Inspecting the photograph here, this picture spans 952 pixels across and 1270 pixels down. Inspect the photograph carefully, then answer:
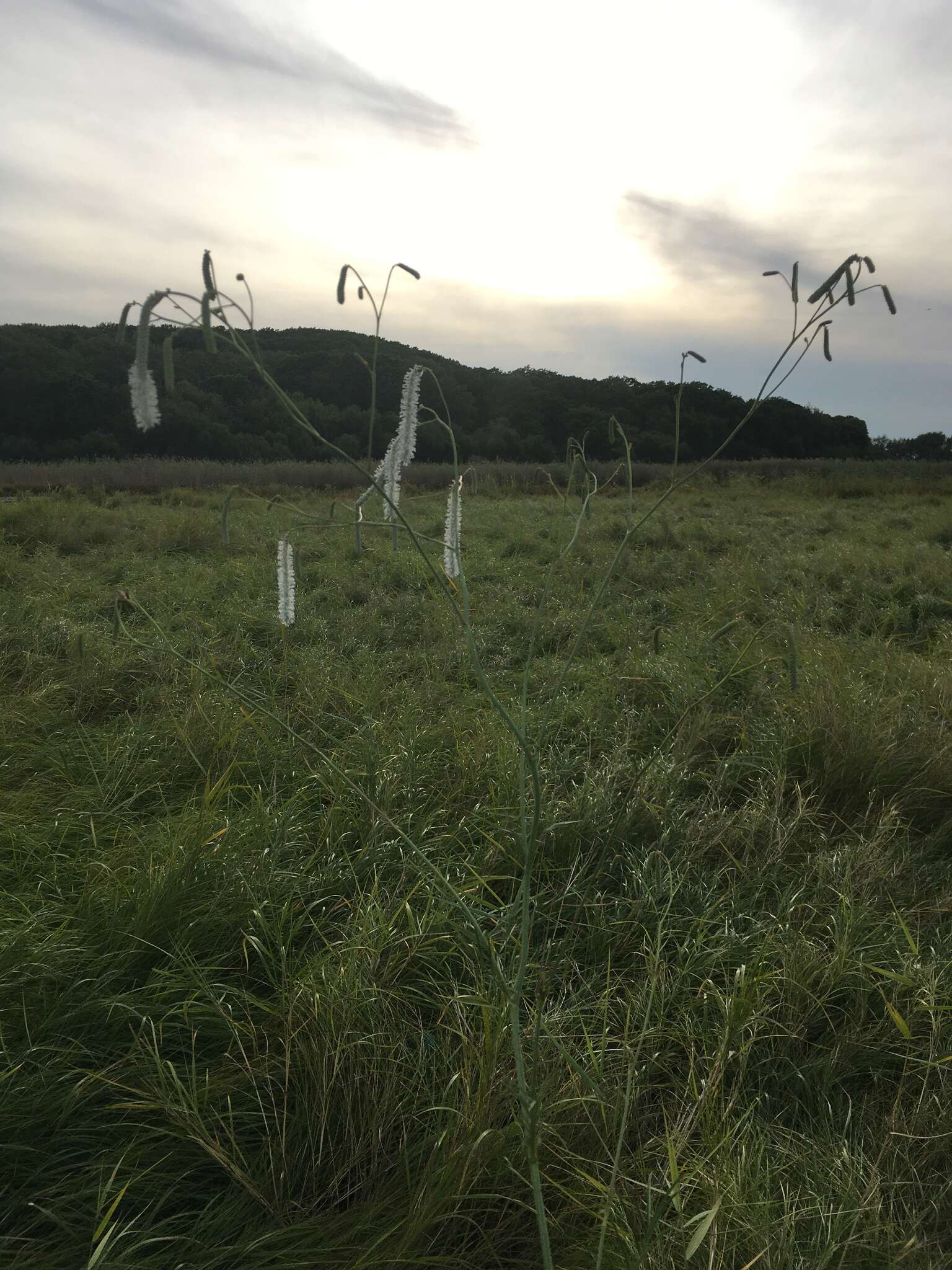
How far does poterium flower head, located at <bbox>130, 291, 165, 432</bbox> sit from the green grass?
37cm

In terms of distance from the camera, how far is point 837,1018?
1.75 metres

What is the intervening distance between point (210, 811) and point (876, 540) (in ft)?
25.1

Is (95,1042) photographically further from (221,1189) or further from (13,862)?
(13,862)

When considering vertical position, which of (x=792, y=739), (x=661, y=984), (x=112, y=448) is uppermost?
(x=112, y=448)

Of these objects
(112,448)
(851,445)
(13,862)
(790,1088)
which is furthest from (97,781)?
(851,445)

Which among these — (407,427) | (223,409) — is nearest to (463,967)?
(407,427)

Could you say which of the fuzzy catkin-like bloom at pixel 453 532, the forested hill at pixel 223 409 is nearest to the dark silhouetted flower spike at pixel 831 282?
the fuzzy catkin-like bloom at pixel 453 532

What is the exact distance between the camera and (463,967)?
1.79 m

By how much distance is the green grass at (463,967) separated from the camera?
126cm

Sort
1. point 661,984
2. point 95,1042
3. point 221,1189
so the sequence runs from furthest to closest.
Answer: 1. point 661,984
2. point 95,1042
3. point 221,1189

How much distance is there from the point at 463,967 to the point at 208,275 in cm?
154

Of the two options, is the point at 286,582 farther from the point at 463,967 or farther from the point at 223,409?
the point at 223,409

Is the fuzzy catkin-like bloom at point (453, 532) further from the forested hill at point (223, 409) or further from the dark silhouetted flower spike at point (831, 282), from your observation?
the forested hill at point (223, 409)

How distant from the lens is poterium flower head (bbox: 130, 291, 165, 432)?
46.6 inches
